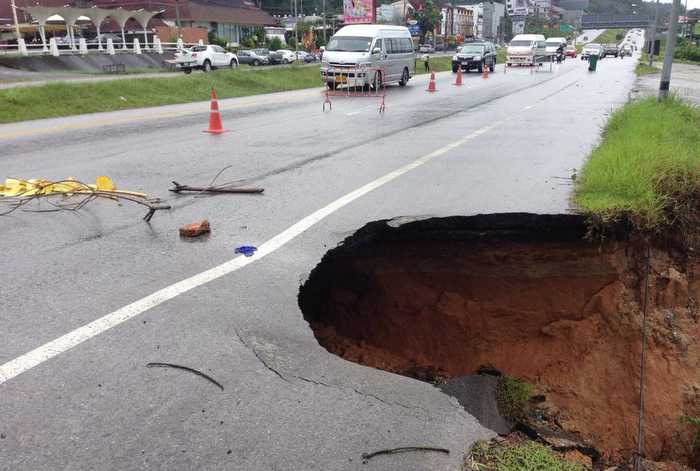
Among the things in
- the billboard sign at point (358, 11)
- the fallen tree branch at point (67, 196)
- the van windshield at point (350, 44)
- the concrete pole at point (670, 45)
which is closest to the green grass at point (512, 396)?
the fallen tree branch at point (67, 196)

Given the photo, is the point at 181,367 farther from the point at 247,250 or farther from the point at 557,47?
the point at 557,47

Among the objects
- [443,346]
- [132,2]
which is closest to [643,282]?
[443,346]

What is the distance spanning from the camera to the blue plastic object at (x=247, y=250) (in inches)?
197

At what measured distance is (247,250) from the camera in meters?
5.06

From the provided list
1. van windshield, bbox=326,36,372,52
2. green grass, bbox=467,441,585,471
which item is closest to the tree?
van windshield, bbox=326,36,372,52

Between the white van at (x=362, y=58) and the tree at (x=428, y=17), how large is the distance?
7111cm

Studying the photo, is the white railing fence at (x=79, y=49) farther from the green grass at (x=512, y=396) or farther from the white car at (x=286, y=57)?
the green grass at (x=512, y=396)

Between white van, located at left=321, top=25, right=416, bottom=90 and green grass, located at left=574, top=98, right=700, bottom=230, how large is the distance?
1643 cm

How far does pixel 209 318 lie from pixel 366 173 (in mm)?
4621

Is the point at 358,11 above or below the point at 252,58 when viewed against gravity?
above

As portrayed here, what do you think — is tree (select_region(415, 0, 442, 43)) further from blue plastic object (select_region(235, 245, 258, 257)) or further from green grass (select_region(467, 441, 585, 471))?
green grass (select_region(467, 441, 585, 471))

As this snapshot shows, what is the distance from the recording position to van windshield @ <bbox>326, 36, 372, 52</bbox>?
23.9m

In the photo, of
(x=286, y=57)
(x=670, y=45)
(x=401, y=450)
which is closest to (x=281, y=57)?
(x=286, y=57)

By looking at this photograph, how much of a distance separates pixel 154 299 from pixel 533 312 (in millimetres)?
3460
